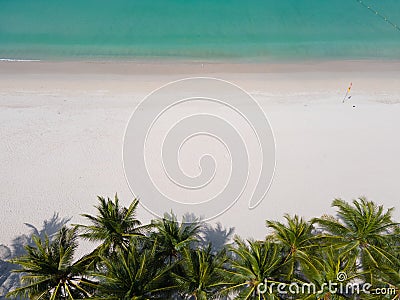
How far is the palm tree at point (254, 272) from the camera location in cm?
1002

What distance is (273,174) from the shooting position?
19.1 metres

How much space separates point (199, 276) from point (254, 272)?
1.71m

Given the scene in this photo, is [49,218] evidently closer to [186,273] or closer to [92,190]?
[92,190]

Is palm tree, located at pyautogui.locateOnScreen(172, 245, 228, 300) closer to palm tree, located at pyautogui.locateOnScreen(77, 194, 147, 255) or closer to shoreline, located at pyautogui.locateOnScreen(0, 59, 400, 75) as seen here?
palm tree, located at pyautogui.locateOnScreen(77, 194, 147, 255)

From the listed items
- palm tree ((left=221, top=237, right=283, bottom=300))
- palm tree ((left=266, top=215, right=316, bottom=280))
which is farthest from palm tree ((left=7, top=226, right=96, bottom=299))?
palm tree ((left=266, top=215, right=316, bottom=280))

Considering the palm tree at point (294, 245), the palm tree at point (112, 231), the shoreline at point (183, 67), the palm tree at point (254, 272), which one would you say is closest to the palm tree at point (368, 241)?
the palm tree at point (294, 245)

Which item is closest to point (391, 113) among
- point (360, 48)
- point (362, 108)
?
point (362, 108)

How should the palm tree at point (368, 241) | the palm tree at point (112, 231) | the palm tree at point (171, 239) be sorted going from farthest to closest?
the palm tree at point (171, 239), the palm tree at point (112, 231), the palm tree at point (368, 241)

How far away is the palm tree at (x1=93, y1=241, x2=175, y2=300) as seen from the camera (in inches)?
377

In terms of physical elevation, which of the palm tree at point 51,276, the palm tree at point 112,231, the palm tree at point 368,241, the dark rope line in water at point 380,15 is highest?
the dark rope line in water at point 380,15

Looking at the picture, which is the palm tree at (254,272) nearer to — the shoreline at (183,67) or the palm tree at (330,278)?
the palm tree at (330,278)

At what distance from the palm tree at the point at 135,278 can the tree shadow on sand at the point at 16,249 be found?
4.12 metres

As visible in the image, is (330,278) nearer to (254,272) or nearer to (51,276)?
(254,272)

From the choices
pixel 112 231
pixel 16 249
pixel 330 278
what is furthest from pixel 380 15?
pixel 16 249
